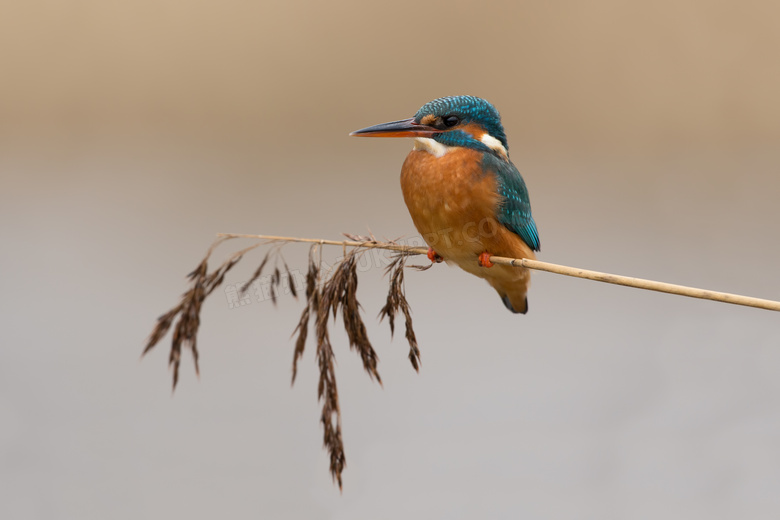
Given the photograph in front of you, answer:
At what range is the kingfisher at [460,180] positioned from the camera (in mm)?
1353

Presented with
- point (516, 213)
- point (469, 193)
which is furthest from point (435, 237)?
point (516, 213)

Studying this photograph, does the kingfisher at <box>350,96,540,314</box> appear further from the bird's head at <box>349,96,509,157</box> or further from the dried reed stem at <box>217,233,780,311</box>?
the dried reed stem at <box>217,233,780,311</box>

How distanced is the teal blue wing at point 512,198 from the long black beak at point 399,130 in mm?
163

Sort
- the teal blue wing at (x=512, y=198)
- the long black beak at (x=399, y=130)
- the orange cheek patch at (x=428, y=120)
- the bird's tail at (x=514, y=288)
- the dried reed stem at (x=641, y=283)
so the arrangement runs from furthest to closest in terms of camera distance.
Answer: the bird's tail at (x=514, y=288)
the teal blue wing at (x=512, y=198)
the orange cheek patch at (x=428, y=120)
the long black beak at (x=399, y=130)
the dried reed stem at (x=641, y=283)

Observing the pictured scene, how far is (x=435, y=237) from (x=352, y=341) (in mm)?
401

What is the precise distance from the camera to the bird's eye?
1.35 m

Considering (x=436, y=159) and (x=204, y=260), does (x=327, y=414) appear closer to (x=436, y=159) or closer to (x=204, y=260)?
(x=204, y=260)

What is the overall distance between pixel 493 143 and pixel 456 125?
11 centimetres

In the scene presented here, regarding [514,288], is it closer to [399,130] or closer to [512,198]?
[512,198]

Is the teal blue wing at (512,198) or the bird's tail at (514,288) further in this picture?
the bird's tail at (514,288)

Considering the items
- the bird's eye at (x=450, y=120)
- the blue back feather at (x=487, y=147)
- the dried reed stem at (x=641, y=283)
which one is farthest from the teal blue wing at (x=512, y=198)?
the dried reed stem at (x=641, y=283)

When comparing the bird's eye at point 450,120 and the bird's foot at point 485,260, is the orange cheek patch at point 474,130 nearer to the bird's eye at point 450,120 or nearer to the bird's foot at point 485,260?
the bird's eye at point 450,120

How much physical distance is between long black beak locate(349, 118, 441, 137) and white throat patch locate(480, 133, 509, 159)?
13cm

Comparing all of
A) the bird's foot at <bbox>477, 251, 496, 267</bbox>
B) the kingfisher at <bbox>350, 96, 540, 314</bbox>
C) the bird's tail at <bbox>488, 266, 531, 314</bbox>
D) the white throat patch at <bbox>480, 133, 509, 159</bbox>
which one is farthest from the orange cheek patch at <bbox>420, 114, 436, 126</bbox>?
the bird's tail at <bbox>488, 266, 531, 314</bbox>
